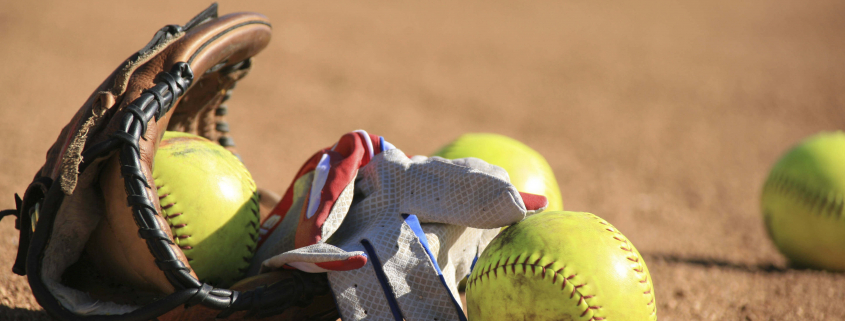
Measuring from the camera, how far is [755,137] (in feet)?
19.2

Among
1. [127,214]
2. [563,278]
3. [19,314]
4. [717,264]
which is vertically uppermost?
[127,214]

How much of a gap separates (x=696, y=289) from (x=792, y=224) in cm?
73

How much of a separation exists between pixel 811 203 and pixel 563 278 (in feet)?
6.87

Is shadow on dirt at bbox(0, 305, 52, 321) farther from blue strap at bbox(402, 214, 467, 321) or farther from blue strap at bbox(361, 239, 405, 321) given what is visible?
blue strap at bbox(402, 214, 467, 321)

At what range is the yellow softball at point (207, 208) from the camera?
1817mm

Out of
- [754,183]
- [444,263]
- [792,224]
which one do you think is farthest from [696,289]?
[754,183]

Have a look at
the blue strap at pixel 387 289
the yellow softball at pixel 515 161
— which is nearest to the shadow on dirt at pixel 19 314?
the blue strap at pixel 387 289

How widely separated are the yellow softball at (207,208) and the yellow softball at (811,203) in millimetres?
2660

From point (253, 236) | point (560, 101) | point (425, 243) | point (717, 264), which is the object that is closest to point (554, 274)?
point (425, 243)

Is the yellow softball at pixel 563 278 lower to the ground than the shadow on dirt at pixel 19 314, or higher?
higher

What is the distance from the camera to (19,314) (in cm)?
A: 185

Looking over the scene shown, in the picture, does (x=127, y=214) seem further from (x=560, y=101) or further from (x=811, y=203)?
(x=560, y=101)

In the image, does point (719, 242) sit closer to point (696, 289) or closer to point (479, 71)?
point (696, 289)

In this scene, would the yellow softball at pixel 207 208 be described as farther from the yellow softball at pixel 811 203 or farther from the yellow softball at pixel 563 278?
the yellow softball at pixel 811 203
